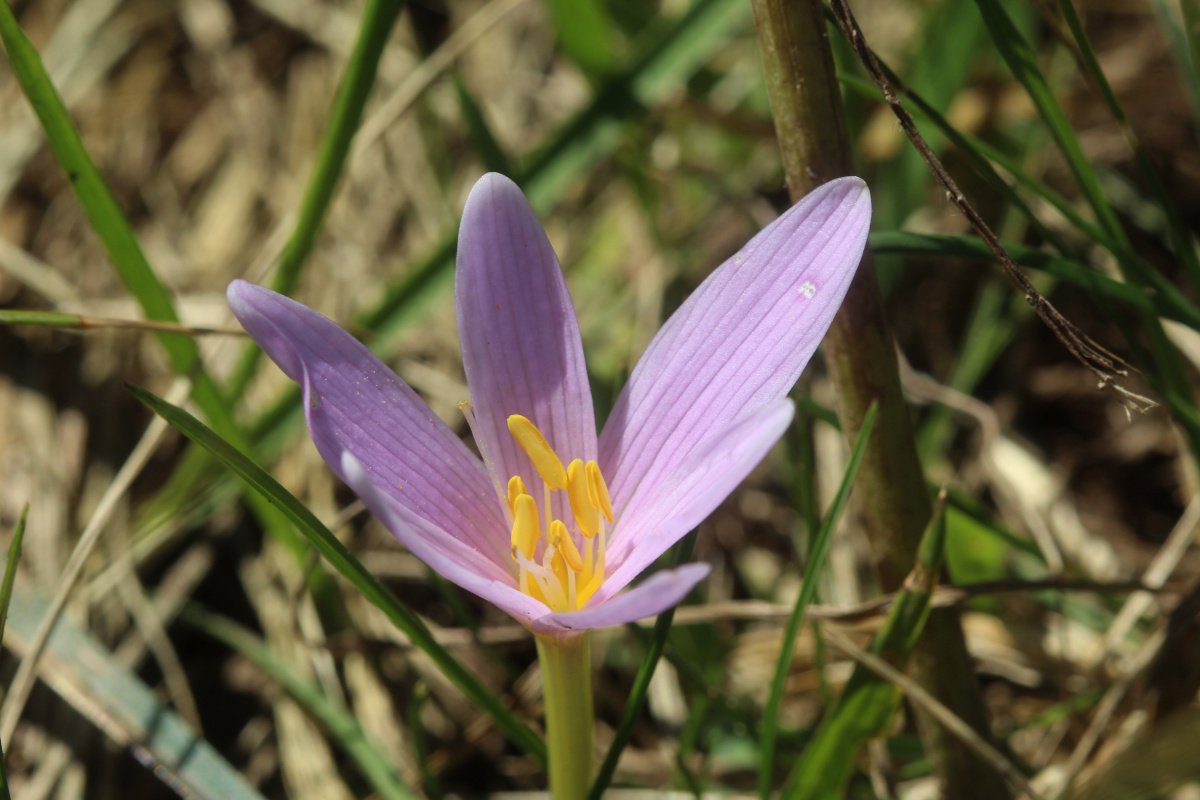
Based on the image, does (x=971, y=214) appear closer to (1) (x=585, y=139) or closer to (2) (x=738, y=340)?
(2) (x=738, y=340)

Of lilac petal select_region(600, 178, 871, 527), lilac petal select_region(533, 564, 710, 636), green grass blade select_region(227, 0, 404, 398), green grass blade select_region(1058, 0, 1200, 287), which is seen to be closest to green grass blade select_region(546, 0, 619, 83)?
green grass blade select_region(227, 0, 404, 398)

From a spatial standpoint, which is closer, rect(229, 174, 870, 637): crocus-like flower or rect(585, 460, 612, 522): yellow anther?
rect(229, 174, 870, 637): crocus-like flower

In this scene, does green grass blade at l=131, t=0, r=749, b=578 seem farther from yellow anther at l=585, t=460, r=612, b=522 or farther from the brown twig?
the brown twig

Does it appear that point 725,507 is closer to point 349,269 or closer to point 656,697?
point 656,697

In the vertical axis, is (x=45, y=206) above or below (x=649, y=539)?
above

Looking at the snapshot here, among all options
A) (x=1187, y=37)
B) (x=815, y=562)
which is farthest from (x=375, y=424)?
(x=1187, y=37)

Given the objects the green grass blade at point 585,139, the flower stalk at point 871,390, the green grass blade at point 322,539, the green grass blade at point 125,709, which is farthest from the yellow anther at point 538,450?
the green grass blade at point 585,139

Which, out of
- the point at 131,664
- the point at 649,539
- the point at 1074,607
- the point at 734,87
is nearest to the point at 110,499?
the point at 131,664
